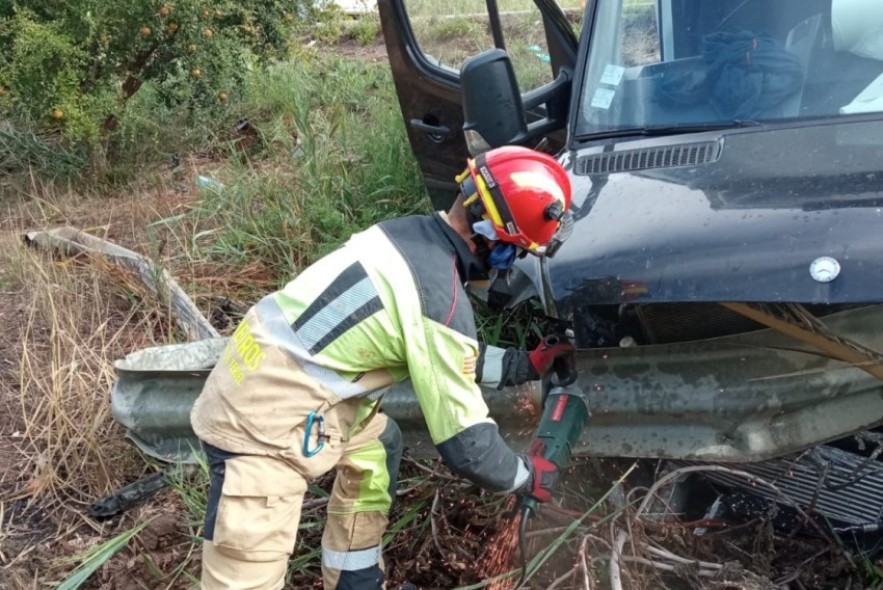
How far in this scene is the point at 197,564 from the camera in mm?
3178

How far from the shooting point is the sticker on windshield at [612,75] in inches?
126

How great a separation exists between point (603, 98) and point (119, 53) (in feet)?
13.3

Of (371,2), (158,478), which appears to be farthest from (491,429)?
(371,2)

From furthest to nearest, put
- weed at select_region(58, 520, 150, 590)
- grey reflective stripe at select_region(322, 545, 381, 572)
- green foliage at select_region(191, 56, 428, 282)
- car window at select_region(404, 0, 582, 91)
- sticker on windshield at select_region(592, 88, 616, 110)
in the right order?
green foliage at select_region(191, 56, 428, 282) → car window at select_region(404, 0, 582, 91) → sticker on windshield at select_region(592, 88, 616, 110) → weed at select_region(58, 520, 150, 590) → grey reflective stripe at select_region(322, 545, 381, 572)

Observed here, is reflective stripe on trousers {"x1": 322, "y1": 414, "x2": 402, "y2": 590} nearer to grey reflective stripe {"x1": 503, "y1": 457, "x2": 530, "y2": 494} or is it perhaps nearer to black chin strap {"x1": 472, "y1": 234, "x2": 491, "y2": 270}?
grey reflective stripe {"x1": 503, "y1": 457, "x2": 530, "y2": 494}

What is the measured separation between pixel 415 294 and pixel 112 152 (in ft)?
16.2

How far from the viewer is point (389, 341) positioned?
7.98 feet

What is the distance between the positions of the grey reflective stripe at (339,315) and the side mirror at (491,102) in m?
0.86

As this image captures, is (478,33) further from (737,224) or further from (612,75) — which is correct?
(737,224)

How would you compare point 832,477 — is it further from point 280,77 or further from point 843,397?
point 280,77

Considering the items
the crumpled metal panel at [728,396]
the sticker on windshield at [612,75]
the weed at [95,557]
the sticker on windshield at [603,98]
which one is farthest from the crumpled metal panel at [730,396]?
the weed at [95,557]

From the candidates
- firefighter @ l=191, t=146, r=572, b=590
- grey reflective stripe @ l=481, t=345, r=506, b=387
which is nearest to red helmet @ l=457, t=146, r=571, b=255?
firefighter @ l=191, t=146, r=572, b=590

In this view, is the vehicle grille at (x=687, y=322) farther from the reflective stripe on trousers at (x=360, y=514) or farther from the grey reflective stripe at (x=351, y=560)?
the grey reflective stripe at (x=351, y=560)

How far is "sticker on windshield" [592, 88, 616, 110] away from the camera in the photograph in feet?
10.4
